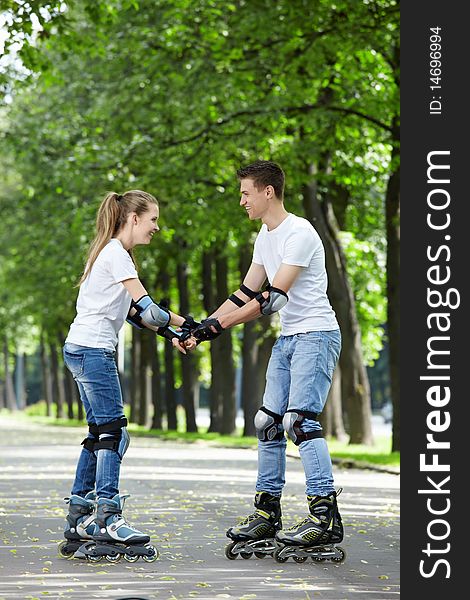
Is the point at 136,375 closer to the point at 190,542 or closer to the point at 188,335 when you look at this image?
the point at 190,542

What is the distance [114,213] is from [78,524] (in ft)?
5.83

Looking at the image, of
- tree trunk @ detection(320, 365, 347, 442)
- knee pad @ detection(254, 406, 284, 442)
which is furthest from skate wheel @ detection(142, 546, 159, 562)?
tree trunk @ detection(320, 365, 347, 442)

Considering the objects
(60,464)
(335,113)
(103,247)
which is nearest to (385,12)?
(335,113)

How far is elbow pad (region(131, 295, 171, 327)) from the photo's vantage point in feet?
25.3

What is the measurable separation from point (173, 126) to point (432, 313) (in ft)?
58.4

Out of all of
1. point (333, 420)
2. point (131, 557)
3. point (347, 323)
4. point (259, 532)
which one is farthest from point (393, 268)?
point (131, 557)

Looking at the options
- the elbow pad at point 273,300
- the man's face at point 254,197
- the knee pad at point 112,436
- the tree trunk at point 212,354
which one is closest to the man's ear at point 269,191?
the man's face at point 254,197

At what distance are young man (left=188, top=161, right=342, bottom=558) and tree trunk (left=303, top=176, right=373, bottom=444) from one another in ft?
51.4

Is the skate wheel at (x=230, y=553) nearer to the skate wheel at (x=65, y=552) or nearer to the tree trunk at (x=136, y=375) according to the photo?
the skate wheel at (x=65, y=552)

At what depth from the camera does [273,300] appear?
7.64 meters

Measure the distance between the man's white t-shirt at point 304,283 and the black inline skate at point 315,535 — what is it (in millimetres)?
969

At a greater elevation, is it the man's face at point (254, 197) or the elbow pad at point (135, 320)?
the man's face at point (254, 197)

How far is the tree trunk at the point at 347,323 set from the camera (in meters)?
23.8

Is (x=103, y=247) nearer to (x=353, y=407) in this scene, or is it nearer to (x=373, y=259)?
(x=353, y=407)
